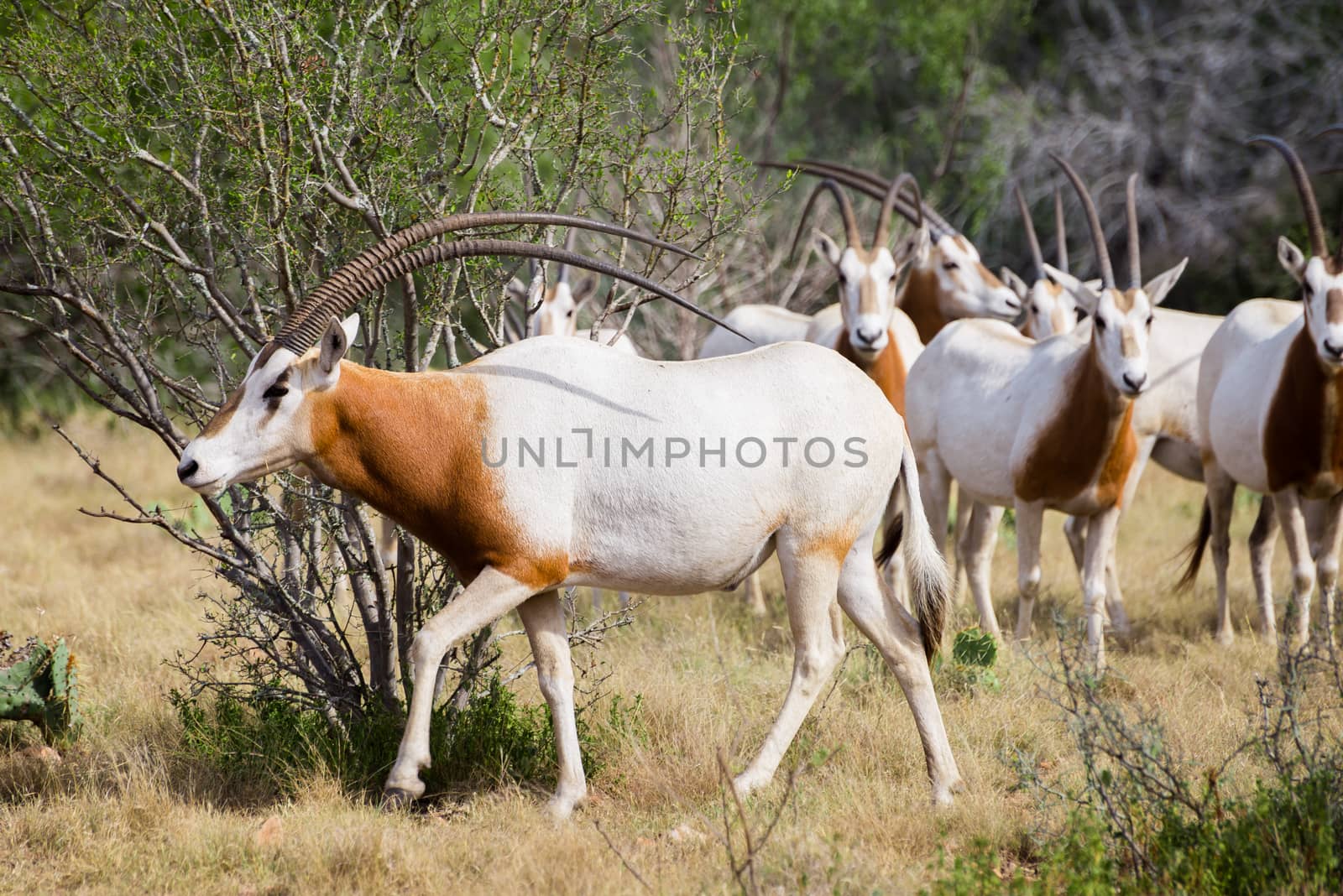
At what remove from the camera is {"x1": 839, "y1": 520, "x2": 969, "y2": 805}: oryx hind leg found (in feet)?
14.7

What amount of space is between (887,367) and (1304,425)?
230 cm

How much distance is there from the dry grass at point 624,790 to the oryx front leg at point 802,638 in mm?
110

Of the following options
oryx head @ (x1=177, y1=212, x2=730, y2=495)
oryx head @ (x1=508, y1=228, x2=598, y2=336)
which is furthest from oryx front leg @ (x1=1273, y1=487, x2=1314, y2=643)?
oryx head @ (x1=508, y1=228, x2=598, y2=336)

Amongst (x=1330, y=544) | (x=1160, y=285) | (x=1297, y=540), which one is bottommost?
(x=1330, y=544)

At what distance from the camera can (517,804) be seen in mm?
4266

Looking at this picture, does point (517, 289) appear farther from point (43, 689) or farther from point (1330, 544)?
point (1330, 544)

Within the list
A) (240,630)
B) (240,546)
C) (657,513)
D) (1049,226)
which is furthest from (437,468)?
(1049,226)

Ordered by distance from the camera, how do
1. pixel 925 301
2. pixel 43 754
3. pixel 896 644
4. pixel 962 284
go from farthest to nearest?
pixel 925 301, pixel 962 284, pixel 43 754, pixel 896 644

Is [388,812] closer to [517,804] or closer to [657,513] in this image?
[517,804]

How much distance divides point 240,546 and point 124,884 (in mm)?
1217

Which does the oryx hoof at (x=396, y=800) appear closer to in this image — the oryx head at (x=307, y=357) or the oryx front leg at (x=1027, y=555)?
the oryx head at (x=307, y=357)

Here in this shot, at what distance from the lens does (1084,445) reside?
20.9 ft

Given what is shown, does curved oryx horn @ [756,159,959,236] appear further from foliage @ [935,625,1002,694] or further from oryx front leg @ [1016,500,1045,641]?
foliage @ [935,625,1002,694]

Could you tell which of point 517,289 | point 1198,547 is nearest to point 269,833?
point 517,289
